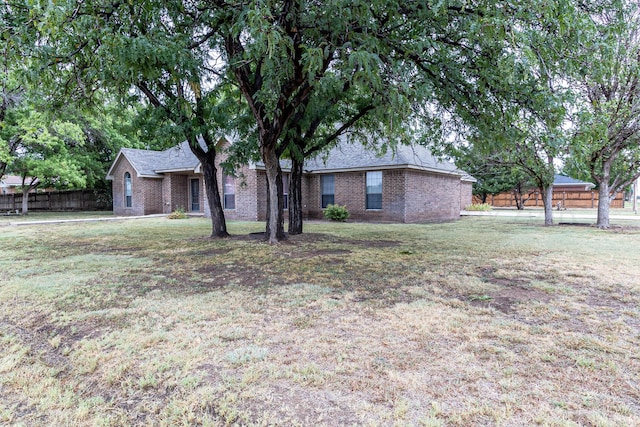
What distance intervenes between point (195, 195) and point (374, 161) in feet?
37.2

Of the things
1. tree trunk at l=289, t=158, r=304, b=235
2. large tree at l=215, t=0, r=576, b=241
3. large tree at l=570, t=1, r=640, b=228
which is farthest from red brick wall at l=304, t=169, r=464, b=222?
large tree at l=215, t=0, r=576, b=241

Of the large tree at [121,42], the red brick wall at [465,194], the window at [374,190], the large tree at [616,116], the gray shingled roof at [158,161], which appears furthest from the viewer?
the red brick wall at [465,194]

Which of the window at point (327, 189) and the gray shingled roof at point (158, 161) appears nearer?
the window at point (327, 189)

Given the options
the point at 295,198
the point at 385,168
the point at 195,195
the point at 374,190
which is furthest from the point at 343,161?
the point at 195,195

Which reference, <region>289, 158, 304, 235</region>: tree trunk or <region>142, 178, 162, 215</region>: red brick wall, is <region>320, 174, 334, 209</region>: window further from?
<region>142, 178, 162, 215</region>: red brick wall

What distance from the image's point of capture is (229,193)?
62.7ft

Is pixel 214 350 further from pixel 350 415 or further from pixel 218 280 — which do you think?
pixel 218 280

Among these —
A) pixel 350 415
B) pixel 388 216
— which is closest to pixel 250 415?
pixel 350 415

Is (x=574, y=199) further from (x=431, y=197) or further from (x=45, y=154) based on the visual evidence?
(x=45, y=154)

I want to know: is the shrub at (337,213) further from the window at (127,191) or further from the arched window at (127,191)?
the arched window at (127,191)

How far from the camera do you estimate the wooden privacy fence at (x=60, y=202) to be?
97.5ft

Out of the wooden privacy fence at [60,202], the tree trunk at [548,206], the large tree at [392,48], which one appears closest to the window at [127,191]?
the wooden privacy fence at [60,202]

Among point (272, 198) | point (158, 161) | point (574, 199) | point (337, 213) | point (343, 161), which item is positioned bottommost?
point (337, 213)

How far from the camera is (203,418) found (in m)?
2.26
